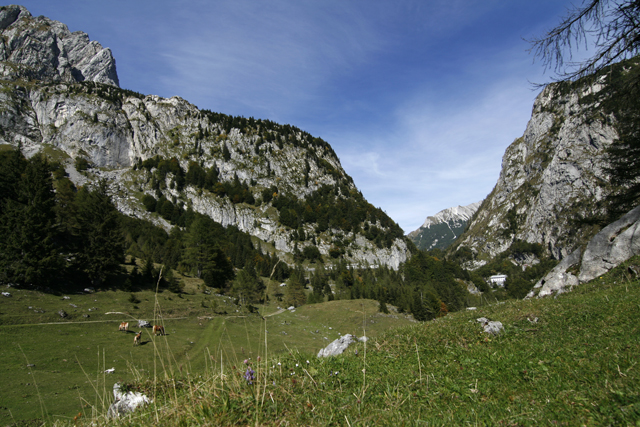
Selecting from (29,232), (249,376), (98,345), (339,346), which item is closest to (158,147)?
(29,232)

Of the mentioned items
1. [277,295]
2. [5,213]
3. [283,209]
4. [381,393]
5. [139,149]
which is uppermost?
[139,149]

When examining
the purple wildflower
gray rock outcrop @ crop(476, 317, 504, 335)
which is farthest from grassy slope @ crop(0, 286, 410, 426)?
gray rock outcrop @ crop(476, 317, 504, 335)

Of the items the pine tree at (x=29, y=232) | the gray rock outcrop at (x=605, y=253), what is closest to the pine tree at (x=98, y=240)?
the pine tree at (x=29, y=232)

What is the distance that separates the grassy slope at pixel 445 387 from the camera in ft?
10.2

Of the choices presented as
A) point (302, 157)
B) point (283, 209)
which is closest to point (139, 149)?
point (283, 209)

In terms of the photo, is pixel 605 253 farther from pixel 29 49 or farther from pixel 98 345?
pixel 29 49

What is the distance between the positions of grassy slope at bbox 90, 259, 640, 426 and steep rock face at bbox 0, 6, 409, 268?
433 ft

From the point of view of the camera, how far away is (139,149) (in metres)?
151

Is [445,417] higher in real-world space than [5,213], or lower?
lower

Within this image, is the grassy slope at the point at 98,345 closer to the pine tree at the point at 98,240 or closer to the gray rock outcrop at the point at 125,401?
the gray rock outcrop at the point at 125,401

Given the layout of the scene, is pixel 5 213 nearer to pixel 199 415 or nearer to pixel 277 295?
pixel 199 415

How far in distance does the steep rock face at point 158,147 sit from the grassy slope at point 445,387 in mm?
131901

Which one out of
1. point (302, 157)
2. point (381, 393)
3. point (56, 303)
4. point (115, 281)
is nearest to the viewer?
point (381, 393)

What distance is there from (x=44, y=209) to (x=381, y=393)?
159ft
